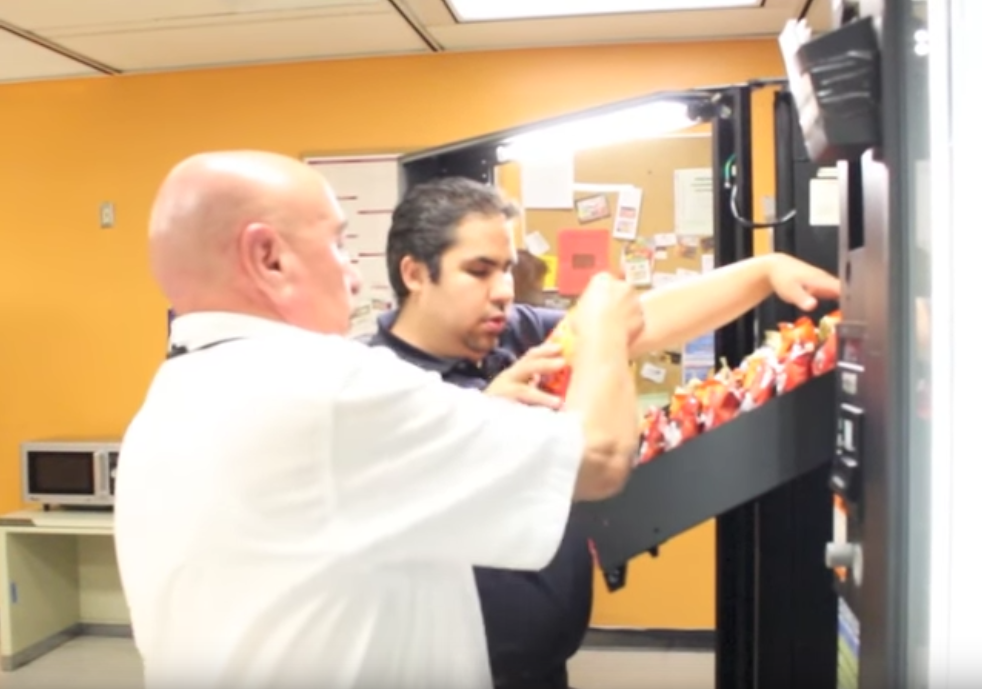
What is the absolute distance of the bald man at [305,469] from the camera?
99cm

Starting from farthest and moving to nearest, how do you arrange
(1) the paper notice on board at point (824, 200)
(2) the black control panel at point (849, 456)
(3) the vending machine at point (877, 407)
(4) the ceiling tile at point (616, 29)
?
(4) the ceiling tile at point (616, 29)
(1) the paper notice on board at point (824, 200)
(2) the black control panel at point (849, 456)
(3) the vending machine at point (877, 407)

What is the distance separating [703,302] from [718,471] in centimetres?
33

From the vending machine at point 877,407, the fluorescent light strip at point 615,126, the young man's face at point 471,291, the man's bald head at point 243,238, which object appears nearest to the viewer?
the vending machine at point 877,407

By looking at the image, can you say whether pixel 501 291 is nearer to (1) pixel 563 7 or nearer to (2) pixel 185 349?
(2) pixel 185 349

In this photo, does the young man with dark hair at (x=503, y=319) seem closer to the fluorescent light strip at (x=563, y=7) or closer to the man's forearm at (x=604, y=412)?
the man's forearm at (x=604, y=412)

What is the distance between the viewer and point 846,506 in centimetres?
103


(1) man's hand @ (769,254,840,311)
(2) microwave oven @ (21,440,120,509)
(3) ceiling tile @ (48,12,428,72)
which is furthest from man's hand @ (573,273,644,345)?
(2) microwave oven @ (21,440,120,509)

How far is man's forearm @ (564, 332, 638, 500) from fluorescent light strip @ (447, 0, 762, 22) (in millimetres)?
2281

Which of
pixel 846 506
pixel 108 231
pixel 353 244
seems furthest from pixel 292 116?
pixel 846 506

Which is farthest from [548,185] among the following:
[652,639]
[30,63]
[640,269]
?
[30,63]

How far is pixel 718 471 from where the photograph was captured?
112 centimetres

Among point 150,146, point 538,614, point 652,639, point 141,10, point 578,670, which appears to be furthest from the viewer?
point 150,146

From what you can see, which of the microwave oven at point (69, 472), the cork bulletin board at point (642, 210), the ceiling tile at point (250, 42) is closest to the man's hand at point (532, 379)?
the ceiling tile at point (250, 42)

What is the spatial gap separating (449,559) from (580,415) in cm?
20
